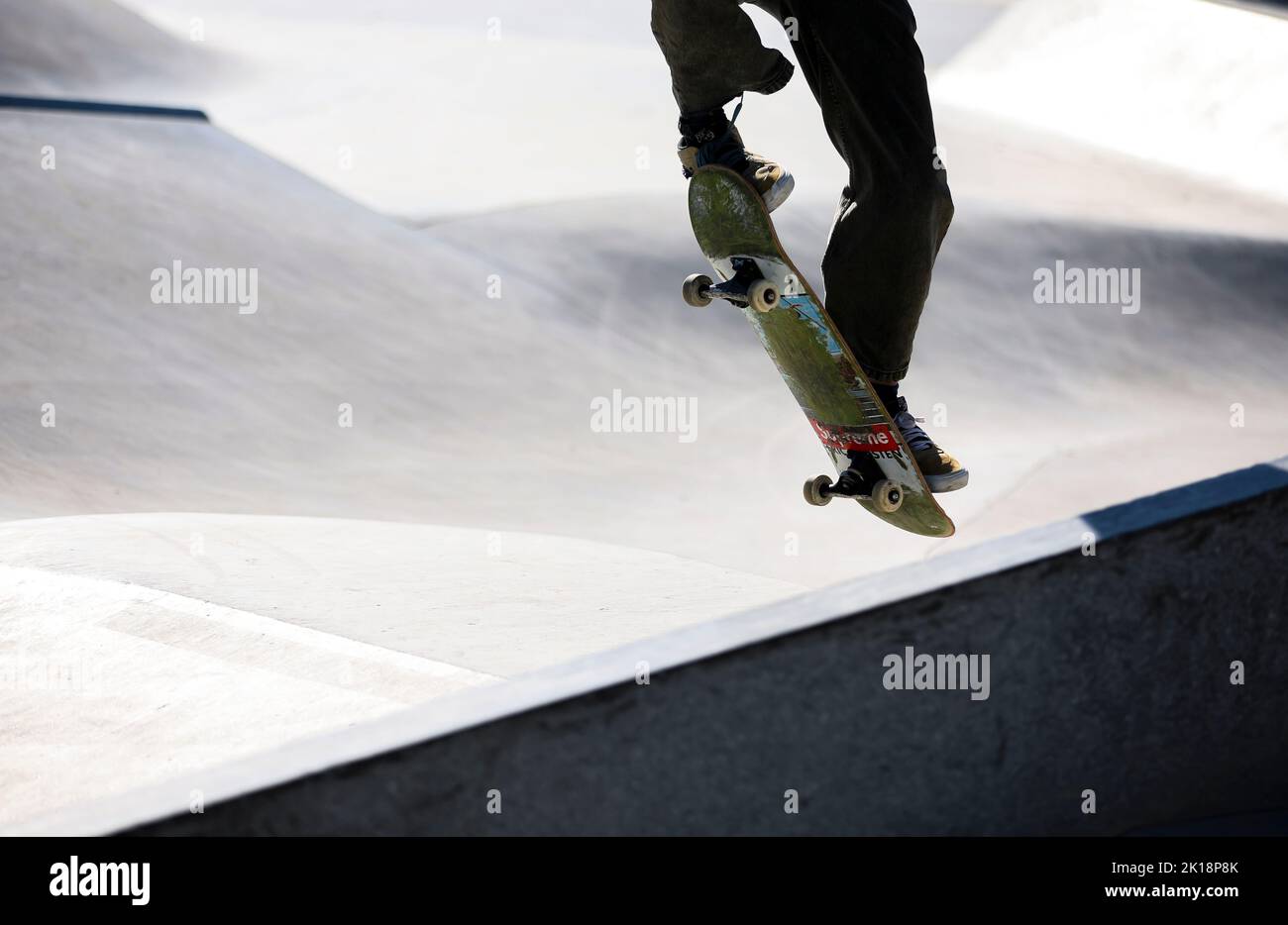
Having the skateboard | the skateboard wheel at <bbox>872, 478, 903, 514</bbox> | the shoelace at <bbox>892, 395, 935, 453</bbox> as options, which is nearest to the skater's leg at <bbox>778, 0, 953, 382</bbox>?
the skateboard

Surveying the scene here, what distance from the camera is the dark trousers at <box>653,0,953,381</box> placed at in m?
3.02

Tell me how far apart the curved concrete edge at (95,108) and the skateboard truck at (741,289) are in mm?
8876

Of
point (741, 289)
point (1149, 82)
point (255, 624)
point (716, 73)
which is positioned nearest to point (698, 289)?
point (741, 289)

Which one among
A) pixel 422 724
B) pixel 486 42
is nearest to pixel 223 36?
pixel 486 42

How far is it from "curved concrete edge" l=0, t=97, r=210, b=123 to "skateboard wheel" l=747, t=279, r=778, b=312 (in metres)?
8.99

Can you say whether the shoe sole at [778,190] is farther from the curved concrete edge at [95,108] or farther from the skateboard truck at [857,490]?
the curved concrete edge at [95,108]

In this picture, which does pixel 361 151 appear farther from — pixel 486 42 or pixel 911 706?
pixel 911 706

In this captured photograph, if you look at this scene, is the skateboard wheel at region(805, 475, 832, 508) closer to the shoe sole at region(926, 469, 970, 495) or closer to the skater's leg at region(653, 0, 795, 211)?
the shoe sole at region(926, 469, 970, 495)

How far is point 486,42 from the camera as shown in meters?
17.4

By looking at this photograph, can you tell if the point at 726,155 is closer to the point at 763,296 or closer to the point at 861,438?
the point at 763,296

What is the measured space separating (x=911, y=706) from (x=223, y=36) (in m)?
17.2

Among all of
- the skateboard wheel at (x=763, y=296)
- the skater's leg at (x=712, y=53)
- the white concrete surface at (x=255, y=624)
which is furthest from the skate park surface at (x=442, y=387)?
the skater's leg at (x=712, y=53)

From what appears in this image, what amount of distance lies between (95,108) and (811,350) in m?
9.23

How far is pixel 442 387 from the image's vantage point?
7.80 metres
